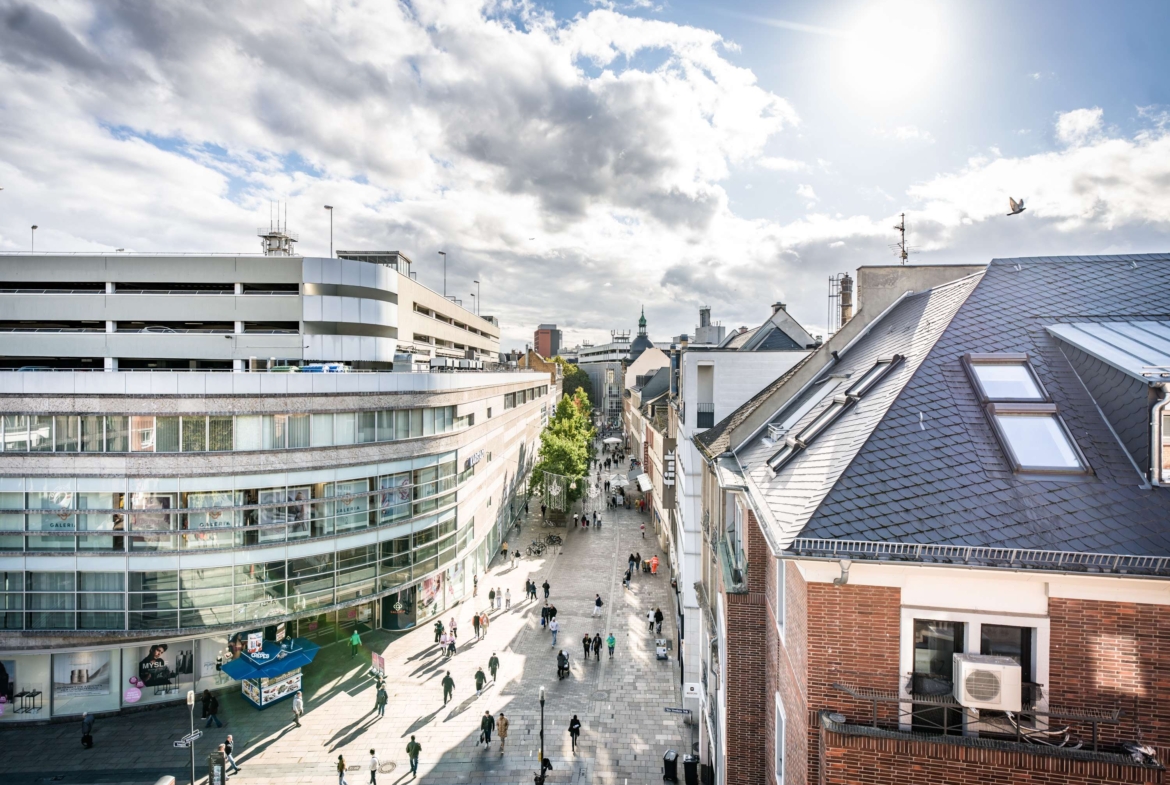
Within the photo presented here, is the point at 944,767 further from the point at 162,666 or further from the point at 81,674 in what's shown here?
the point at 81,674

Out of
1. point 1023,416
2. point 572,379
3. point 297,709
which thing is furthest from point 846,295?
point 572,379

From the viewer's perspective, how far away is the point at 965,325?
974cm

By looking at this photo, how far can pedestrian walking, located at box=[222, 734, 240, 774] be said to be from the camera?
56.7 feet

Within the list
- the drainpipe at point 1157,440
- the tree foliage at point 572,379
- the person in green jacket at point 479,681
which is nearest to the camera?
the drainpipe at point 1157,440

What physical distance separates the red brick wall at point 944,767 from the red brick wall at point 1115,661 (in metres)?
0.40

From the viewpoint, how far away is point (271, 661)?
21203 millimetres

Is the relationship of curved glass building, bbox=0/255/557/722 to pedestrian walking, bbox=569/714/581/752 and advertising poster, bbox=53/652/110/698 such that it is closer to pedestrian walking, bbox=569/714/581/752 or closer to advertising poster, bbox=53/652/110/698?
advertising poster, bbox=53/652/110/698

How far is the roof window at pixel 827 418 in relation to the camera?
9.95m

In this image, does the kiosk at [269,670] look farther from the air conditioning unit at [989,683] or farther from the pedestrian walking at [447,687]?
the air conditioning unit at [989,683]

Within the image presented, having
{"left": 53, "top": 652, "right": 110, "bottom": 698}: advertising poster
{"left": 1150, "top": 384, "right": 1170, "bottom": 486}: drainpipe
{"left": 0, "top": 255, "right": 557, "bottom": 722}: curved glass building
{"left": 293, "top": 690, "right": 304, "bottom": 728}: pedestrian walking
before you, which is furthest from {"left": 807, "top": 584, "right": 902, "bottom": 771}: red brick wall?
{"left": 53, "top": 652, "right": 110, "bottom": 698}: advertising poster

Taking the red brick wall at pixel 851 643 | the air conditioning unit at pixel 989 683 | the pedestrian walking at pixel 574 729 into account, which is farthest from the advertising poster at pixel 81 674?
the air conditioning unit at pixel 989 683

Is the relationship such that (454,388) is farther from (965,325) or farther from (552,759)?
(965,325)

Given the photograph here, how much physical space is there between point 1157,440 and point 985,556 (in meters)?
2.78

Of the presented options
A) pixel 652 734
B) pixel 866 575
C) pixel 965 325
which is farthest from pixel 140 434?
pixel 965 325
